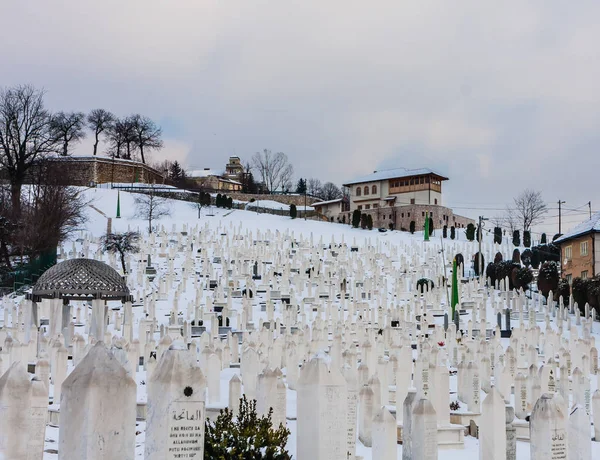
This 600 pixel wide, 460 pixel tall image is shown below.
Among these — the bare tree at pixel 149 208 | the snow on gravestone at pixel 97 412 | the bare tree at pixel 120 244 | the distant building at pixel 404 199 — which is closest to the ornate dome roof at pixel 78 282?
the snow on gravestone at pixel 97 412

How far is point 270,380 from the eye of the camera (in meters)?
9.79

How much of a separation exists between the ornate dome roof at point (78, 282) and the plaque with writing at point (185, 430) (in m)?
12.5

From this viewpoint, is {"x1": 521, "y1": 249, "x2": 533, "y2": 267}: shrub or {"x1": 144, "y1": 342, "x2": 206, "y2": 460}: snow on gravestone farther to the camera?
{"x1": 521, "y1": 249, "x2": 533, "y2": 267}: shrub

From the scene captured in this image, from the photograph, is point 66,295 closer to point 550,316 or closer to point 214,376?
point 214,376

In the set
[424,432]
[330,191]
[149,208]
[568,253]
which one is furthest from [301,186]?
[424,432]

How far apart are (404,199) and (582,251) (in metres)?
39.6

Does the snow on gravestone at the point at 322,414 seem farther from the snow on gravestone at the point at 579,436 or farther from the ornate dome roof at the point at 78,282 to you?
the ornate dome roof at the point at 78,282

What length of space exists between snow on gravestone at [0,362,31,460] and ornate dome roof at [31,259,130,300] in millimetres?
10548

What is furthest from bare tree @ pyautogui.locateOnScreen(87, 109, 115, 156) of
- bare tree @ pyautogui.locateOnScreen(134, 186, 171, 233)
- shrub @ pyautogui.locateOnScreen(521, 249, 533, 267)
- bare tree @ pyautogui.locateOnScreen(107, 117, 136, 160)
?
shrub @ pyautogui.locateOnScreen(521, 249, 533, 267)

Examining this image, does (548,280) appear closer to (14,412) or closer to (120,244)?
(120,244)

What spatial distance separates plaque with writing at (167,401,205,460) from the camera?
21.2 ft

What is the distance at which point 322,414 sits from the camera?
8023 mm

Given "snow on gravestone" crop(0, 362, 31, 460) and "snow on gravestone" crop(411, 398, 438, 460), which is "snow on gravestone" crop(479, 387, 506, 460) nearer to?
"snow on gravestone" crop(411, 398, 438, 460)

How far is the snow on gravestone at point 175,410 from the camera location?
6.43 metres
